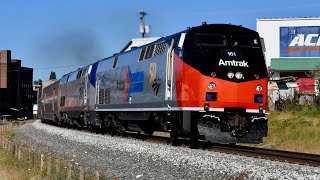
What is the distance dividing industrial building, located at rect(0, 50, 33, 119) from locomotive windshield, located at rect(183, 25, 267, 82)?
94.1 m

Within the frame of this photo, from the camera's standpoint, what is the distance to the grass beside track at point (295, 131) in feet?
79.4

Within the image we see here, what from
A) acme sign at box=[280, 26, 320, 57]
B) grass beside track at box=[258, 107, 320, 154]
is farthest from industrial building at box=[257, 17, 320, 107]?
grass beside track at box=[258, 107, 320, 154]

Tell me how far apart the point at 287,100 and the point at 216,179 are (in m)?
25.0

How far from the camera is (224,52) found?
1689 centimetres

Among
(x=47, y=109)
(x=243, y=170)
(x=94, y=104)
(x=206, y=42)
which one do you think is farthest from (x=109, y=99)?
(x=47, y=109)

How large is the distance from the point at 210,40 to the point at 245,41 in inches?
48.1

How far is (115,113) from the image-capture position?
24500 millimetres

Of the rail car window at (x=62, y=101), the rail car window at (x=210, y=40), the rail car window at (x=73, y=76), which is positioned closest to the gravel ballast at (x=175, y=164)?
the rail car window at (x=210, y=40)

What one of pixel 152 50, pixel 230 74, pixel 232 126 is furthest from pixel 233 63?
pixel 152 50

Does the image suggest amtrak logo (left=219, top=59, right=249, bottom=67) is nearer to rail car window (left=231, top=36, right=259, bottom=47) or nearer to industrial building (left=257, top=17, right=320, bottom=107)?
rail car window (left=231, top=36, right=259, bottom=47)

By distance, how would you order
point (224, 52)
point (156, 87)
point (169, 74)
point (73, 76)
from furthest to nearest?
point (73, 76) < point (156, 87) < point (169, 74) < point (224, 52)

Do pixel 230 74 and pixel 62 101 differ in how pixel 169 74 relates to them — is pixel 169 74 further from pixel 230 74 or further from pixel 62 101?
pixel 62 101

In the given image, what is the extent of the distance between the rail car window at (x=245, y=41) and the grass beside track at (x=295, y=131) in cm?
645

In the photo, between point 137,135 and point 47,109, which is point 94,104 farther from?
point 47,109
